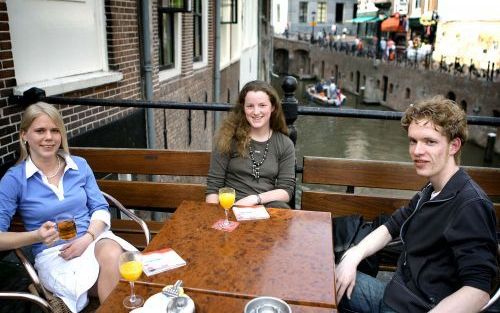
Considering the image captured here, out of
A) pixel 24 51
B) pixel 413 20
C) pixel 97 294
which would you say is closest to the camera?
pixel 97 294

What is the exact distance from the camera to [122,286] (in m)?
1.75

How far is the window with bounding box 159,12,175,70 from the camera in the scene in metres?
7.39

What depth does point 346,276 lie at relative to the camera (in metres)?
2.11

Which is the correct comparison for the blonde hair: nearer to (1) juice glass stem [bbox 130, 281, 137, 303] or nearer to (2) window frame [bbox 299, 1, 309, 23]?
(1) juice glass stem [bbox 130, 281, 137, 303]

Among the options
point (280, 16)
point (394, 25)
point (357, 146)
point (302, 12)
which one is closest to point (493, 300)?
point (357, 146)

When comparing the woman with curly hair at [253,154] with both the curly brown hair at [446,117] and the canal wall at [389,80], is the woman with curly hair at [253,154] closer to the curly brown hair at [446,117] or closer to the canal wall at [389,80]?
the curly brown hair at [446,117]

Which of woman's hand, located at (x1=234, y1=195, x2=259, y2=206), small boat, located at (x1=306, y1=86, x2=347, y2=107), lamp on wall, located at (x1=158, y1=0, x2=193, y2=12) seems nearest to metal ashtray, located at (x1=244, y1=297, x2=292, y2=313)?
woman's hand, located at (x1=234, y1=195, x2=259, y2=206)

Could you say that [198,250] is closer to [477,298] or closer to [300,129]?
[477,298]

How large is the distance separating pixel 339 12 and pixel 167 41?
54.6 m

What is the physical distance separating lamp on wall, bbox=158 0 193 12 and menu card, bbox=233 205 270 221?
523 centimetres

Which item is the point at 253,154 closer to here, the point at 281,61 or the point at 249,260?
the point at 249,260

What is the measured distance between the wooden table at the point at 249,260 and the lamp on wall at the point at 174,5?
523 cm

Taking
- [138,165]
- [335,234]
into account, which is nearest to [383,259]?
[335,234]

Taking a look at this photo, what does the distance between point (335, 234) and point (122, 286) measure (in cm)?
133
